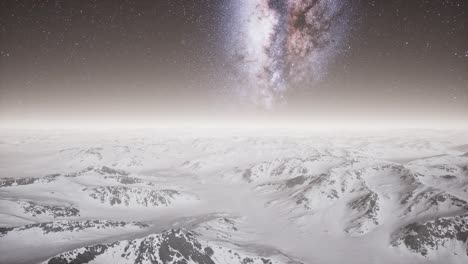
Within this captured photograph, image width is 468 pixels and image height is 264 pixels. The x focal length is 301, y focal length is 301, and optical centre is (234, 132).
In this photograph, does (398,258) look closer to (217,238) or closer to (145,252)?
(217,238)

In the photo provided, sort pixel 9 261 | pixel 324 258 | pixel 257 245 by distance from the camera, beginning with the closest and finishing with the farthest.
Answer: pixel 9 261 → pixel 324 258 → pixel 257 245

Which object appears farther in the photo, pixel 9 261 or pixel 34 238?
pixel 34 238

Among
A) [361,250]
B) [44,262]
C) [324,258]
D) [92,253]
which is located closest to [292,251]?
[324,258]

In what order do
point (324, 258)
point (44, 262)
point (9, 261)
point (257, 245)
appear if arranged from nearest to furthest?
point (44, 262), point (9, 261), point (324, 258), point (257, 245)

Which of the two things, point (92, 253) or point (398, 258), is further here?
point (398, 258)

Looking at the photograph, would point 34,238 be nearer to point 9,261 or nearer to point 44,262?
point 9,261

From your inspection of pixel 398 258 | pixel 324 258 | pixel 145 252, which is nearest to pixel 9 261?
pixel 145 252

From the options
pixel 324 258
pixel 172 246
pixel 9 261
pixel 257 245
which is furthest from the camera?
pixel 257 245

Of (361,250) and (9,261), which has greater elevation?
(9,261)

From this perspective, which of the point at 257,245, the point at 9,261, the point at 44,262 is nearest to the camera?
the point at 44,262
